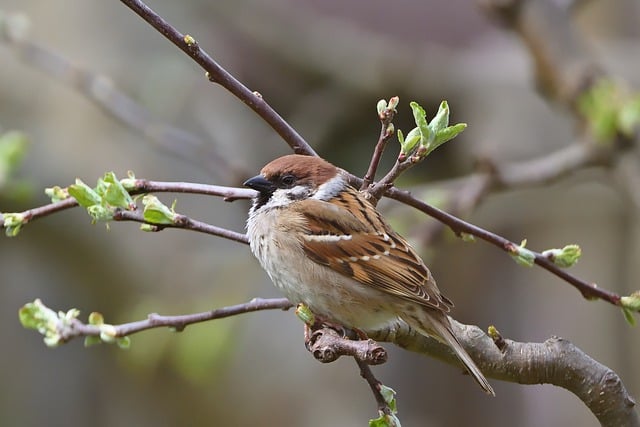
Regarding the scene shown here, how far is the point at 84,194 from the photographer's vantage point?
1708mm

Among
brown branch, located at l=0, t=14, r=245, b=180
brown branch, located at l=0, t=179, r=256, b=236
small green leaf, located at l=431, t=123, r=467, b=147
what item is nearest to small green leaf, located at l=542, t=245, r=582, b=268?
small green leaf, located at l=431, t=123, r=467, b=147

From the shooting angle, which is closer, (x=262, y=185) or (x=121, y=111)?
(x=262, y=185)

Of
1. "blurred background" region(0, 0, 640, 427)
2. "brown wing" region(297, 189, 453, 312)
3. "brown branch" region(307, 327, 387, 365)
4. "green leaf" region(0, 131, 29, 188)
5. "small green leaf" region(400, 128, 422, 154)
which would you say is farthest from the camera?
"blurred background" region(0, 0, 640, 427)

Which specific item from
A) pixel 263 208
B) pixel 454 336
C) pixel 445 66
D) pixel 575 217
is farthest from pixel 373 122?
pixel 454 336

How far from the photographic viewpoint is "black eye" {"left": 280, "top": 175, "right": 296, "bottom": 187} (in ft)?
8.07

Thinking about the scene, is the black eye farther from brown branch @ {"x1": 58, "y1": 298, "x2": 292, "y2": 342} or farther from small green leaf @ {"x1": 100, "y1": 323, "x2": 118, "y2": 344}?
small green leaf @ {"x1": 100, "y1": 323, "x2": 118, "y2": 344}

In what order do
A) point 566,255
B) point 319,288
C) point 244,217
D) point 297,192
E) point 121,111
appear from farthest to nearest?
point 244,217 < point 121,111 < point 297,192 < point 319,288 < point 566,255

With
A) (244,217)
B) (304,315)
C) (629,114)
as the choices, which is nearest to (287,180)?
(304,315)

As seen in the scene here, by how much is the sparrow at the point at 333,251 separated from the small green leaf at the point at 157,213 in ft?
1.37

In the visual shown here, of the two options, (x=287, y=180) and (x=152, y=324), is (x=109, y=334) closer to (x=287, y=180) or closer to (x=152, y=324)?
(x=152, y=324)

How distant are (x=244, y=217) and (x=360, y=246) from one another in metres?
2.91

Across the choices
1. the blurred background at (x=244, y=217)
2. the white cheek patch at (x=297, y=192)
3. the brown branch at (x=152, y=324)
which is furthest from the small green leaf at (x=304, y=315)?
the blurred background at (x=244, y=217)

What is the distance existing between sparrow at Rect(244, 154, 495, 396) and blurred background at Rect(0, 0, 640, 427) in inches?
93.8

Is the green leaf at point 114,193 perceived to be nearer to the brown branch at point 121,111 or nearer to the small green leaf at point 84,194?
the small green leaf at point 84,194
